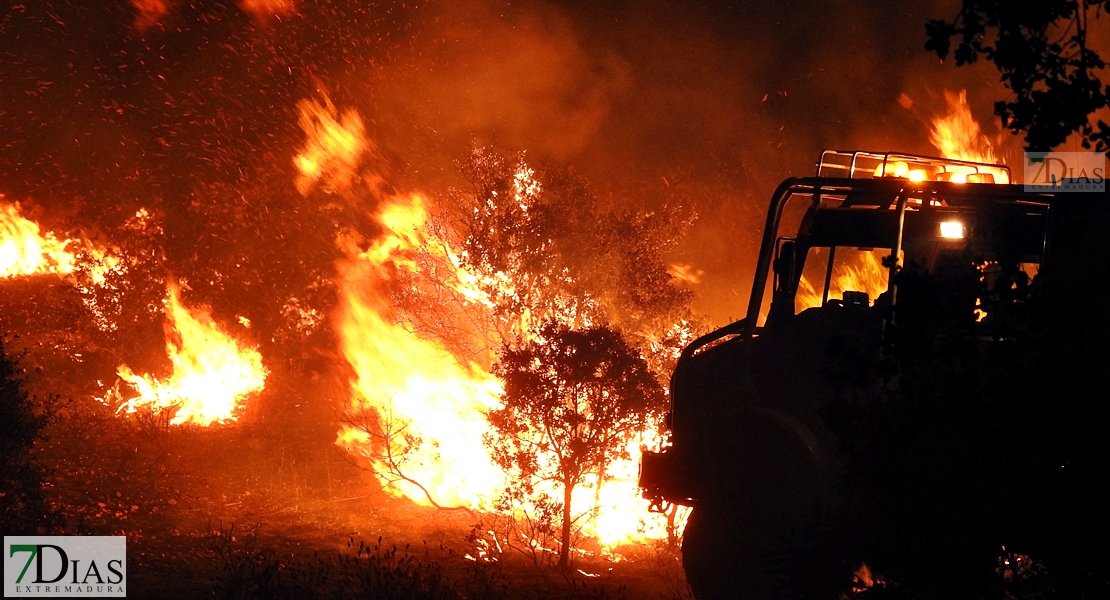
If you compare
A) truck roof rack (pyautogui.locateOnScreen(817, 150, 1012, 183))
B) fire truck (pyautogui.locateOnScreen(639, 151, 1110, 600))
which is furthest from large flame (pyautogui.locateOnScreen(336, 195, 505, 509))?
truck roof rack (pyautogui.locateOnScreen(817, 150, 1012, 183))

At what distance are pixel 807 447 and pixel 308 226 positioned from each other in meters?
21.7

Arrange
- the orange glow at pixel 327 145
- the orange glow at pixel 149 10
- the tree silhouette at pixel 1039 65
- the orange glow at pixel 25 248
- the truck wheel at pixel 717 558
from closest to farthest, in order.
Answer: the tree silhouette at pixel 1039 65
the truck wheel at pixel 717 558
the orange glow at pixel 327 145
the orange glow at pixel 25 248
the orange glow at pixel 149 10

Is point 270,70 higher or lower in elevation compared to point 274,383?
higher

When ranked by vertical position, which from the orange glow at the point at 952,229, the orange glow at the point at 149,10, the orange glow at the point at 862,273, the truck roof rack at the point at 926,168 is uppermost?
the orange glow at the point at 149,10

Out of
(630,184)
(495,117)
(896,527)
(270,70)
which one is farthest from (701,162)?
(896,527)

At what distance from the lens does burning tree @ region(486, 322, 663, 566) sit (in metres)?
13.5

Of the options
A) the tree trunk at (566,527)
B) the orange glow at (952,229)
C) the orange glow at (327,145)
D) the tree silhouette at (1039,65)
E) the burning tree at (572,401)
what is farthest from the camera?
the orange glow at (327,145)

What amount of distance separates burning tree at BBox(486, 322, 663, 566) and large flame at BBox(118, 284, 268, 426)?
37.6 ft

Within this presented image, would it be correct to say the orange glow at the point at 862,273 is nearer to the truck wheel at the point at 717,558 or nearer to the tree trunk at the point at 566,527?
the truck wheel at the point at 717,558

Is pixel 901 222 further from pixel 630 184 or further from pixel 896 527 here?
pixel 630 184

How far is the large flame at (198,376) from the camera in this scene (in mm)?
22547

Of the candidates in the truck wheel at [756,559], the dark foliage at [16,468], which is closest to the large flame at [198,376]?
→ the dark foliage at [16,468]

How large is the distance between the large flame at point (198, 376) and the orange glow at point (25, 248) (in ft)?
15.3

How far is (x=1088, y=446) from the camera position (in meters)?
3.68
